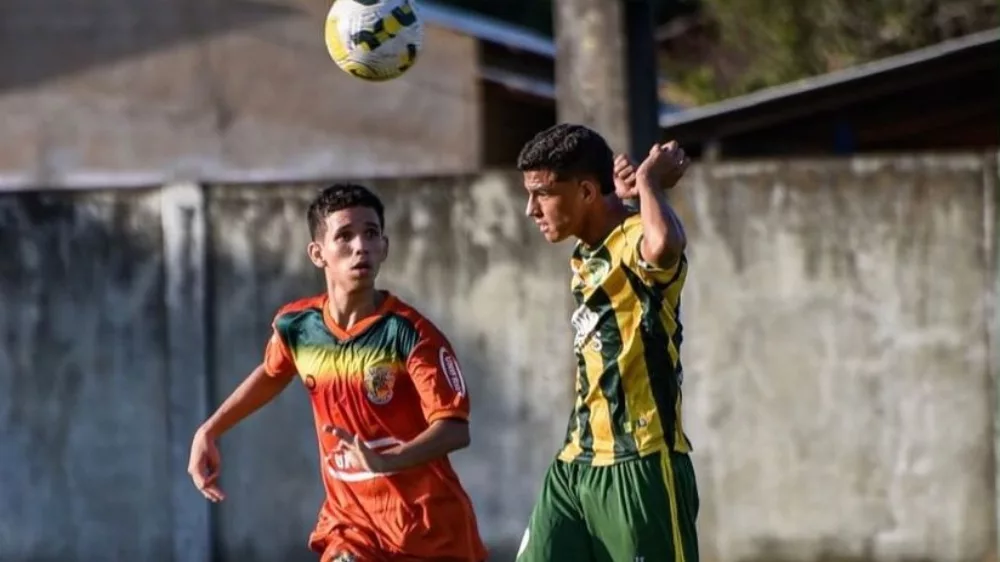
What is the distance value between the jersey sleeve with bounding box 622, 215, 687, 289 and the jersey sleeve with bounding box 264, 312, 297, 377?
119 cm

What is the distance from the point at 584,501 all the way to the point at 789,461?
4.05 metres

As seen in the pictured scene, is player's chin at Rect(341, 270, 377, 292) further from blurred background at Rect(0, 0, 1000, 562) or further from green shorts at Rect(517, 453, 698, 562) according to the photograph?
blurred background at Rect(0, 0, 1000, 562)

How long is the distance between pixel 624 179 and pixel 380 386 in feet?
3.23

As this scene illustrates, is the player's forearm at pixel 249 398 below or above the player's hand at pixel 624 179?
below

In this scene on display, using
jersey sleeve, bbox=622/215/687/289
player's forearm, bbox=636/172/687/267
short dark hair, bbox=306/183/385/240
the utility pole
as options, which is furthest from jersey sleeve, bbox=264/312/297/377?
the utility pole

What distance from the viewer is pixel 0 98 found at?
58.4 feet

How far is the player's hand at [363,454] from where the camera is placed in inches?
225

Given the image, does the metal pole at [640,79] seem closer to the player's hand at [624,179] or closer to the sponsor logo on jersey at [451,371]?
the player's hand at [624,179]

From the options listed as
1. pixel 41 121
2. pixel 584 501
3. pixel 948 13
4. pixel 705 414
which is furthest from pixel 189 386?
pixel 948 13

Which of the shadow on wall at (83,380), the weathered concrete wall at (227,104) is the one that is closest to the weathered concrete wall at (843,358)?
the shadow on wall at (83,380)

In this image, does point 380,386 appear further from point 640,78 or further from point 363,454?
point 640,78

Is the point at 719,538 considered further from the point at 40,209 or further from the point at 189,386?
the point at 40,209

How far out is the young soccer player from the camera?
6078mm

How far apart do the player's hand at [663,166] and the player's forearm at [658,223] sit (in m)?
0.02
